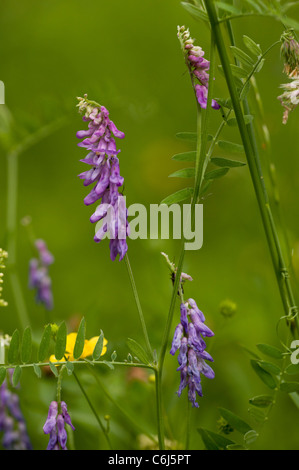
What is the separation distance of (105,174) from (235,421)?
314 millimetres

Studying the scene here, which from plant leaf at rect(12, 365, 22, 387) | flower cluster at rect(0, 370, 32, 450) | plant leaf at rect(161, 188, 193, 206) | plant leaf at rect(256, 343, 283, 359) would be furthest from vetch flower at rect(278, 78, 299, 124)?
flower cluster at rect(0, 370, 32, 450)

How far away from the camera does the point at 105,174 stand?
568mm

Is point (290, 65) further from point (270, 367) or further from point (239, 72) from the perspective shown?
point (270, 367)

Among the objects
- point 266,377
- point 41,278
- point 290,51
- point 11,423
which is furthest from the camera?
point 41,278

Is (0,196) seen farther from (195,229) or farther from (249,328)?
(195,229)

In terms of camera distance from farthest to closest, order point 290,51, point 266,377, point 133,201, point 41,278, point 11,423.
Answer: point 133,201 < point 41,278 < point 11,423 < point 266,377 < point 290,51

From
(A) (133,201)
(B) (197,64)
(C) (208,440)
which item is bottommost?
(C) (208,440)

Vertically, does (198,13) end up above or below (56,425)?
above

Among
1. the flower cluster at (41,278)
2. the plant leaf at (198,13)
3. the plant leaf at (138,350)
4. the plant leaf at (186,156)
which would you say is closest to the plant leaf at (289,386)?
the plant leaf at (138,350)

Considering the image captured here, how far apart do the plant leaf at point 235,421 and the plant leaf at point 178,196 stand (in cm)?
24

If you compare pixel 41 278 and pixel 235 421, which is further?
pixel 41 278

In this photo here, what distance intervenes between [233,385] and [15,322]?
565 millimetres

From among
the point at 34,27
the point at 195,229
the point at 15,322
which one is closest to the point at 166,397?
the point at 195,229

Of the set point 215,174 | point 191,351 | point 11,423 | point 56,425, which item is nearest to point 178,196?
point 215,174
